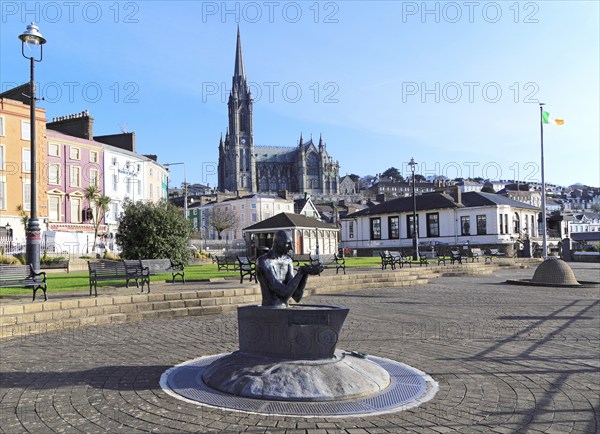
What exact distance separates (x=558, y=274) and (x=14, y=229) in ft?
125

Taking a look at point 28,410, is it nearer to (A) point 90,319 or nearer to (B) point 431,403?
(B) point 431,403

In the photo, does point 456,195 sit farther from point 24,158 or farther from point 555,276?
point 24,158

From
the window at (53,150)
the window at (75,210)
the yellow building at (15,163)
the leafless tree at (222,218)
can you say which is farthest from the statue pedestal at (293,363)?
the leafless tree at (222,218)

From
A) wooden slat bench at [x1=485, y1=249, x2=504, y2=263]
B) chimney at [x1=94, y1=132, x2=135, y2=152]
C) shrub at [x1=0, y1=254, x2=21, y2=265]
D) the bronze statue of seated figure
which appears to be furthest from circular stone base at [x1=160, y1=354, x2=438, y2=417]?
chimney at [x1=94, y1=132, x2=135, y2=152]

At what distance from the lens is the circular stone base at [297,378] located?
5.63 metres

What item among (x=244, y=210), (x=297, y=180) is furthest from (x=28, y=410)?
(x=297, y=180)

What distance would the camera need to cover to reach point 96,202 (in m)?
44.0

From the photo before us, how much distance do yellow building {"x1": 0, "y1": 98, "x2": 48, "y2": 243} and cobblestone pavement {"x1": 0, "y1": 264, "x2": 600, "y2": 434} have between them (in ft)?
111

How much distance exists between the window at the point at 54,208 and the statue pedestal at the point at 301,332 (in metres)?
44.0

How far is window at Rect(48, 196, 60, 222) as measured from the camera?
1777 inches

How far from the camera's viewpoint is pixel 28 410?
530cm

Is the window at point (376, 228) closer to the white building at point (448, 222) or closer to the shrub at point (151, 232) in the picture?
the white building at point (448, 222)

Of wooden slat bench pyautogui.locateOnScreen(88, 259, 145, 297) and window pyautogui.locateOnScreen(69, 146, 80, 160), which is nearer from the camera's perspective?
wooden slat bench pyautogui.locateOnScreen(88, 259, 145, 297)

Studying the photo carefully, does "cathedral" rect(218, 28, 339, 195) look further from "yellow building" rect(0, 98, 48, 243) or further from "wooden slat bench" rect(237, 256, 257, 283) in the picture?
"wooden slat bench" rect(237, 256, 257, 283)
